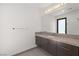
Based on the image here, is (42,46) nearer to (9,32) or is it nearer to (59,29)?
(59,29)

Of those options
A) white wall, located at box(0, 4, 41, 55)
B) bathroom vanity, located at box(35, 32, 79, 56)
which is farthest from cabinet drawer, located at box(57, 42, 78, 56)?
white wall, located at box(0, 4, 41, 55)

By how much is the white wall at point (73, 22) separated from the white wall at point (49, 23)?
31 centimetres

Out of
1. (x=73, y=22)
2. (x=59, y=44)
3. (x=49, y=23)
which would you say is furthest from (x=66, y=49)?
(x=49, y=23)

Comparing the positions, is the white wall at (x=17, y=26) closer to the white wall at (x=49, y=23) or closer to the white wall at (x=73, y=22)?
the white wall at (x=49, y=23)

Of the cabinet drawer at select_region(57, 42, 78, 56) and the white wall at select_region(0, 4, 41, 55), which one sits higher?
the white wall at select_region(0, 4, 41, 55)

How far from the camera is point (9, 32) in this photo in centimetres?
190

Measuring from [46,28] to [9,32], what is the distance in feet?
2.85

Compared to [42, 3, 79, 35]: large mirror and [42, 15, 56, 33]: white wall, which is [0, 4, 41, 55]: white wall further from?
[42, 3, 79, 35]: large mirror

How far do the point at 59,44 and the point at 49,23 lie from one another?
57 centimetres

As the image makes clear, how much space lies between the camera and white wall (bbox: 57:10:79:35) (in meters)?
2.00

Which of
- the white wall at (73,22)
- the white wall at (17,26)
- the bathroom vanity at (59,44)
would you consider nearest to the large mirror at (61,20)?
the white wall at (73,22)

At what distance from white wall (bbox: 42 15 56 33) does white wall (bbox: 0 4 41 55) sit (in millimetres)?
224

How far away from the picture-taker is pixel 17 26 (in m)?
1.90

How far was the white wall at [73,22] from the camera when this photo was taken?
2.00 m
